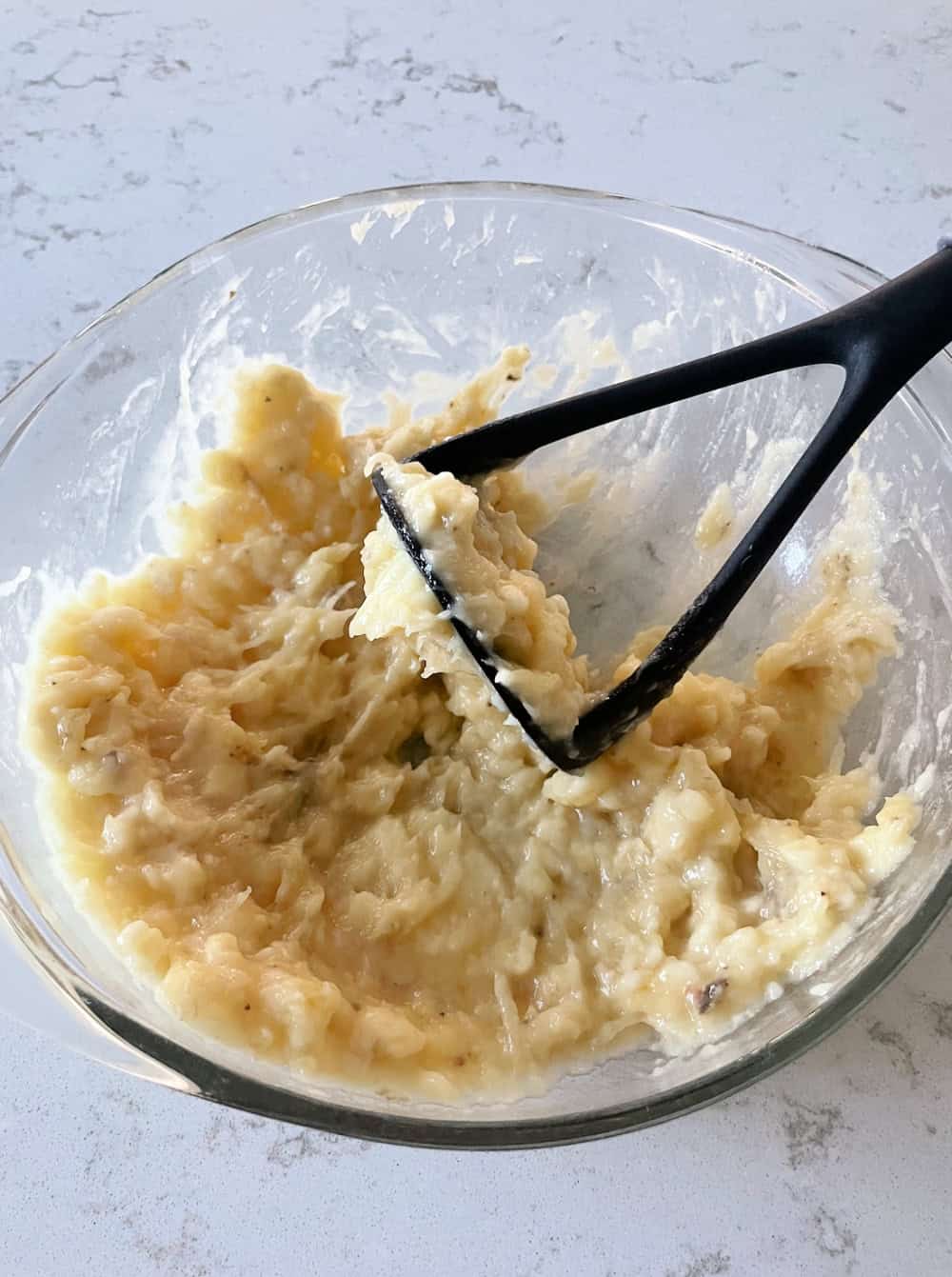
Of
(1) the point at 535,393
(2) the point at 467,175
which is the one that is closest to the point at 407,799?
(1) the point at 535,393

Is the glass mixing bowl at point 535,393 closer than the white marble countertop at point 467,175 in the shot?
No

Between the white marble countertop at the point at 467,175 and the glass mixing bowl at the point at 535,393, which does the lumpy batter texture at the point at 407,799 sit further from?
the white marble countertop at the point at 467,175

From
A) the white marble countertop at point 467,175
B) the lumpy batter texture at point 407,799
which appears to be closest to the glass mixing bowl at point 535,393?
the lumpy batter texture at point 407,799

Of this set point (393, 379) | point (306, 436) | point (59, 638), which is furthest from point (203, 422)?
point (59, 638)

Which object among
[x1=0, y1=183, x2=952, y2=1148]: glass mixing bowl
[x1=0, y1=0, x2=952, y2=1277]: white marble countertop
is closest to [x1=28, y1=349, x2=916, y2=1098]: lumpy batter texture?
[x1=0, y1=183, x2=952, y2=1148]: glass mixing bowl
